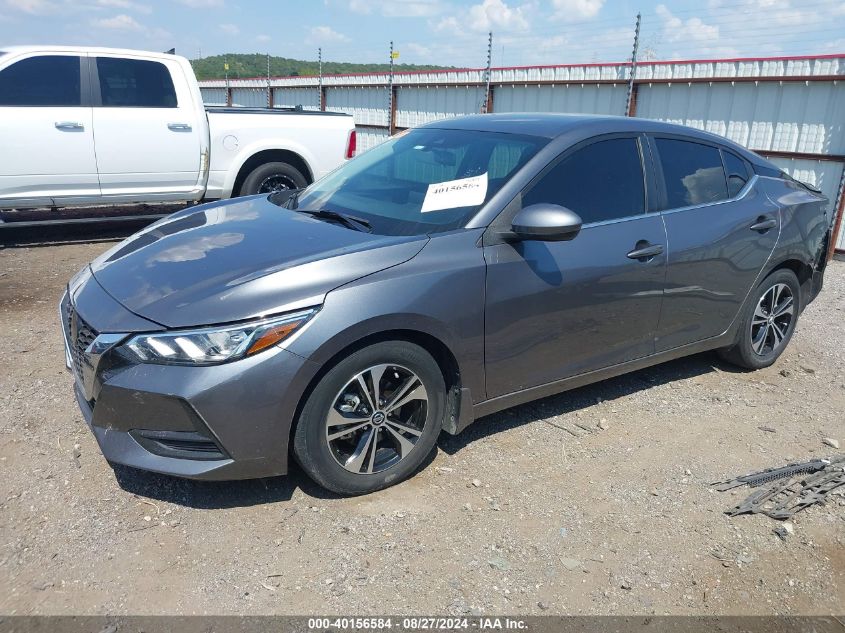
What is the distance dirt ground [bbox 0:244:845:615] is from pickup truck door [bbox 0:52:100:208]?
383cm

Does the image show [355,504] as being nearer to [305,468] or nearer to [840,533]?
[305,468]

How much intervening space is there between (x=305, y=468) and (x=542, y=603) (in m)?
1.14

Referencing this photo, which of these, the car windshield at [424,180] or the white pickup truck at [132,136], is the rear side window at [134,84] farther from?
the car windshield at [424,180]


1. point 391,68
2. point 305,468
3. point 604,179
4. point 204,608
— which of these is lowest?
point 204,608

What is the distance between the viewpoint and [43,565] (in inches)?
107

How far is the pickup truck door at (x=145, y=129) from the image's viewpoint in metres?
7.53

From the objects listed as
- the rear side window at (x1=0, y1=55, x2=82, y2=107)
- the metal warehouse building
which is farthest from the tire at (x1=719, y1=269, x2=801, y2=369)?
the rear side window at (x1=0, y1=55, x2=82, y2=107)

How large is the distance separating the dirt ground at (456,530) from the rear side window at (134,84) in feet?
14.6

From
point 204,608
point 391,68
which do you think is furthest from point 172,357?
point 391,68

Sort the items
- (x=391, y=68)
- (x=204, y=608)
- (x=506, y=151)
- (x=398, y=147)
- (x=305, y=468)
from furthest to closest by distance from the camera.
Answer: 1. (x=391, y=68)
2. (x=398, y=147)
3. (x=506, y=151)
4. (x=305, y=468)
5. (x=204, y=608)

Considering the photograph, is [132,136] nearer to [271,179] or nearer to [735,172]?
[271,179]

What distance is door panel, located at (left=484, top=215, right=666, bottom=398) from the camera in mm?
3398

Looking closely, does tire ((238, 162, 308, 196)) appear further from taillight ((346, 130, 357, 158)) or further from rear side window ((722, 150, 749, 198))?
rear side window ((722, 150, 749, 198))

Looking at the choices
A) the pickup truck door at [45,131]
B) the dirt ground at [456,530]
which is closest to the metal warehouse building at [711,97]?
the dirt ground at [456,530]
